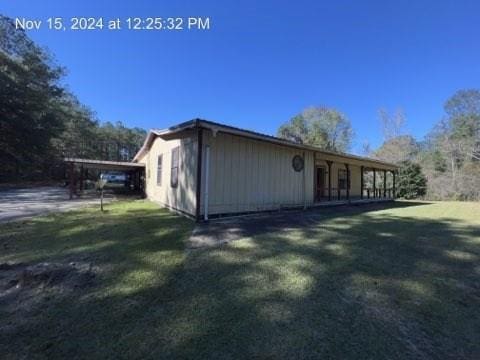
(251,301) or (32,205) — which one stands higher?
(32,205)

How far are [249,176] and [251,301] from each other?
5843mm

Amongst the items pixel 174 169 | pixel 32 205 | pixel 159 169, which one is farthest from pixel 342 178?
pixel 32 205

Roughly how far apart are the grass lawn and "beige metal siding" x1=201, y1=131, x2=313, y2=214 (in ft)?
8.80

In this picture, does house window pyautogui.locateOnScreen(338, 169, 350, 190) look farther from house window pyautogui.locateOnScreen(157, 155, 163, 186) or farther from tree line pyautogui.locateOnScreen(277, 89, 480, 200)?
house window pyautogui.locateOnScreen(157, 155, 163, 186)

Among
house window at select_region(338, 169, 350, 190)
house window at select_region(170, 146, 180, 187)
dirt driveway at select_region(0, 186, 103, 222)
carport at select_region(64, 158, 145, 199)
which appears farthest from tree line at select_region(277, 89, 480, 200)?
dirt driveway at select_region(0, 186, 103, 222)

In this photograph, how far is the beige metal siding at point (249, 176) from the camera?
8.00 metres

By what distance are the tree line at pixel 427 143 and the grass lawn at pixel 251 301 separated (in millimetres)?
20013

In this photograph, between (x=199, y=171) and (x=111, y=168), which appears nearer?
(x=199, y=171)

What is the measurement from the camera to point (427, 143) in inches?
1226

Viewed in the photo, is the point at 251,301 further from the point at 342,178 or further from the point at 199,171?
the point at 342,178

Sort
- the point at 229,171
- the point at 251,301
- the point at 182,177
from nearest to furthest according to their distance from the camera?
the point at 251,301 → the point at 229,171 → the point at 182,177

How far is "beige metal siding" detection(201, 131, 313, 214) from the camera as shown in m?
8.00

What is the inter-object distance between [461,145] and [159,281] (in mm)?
30795

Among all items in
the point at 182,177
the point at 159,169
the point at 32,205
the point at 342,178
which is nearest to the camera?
the point at 182,177
